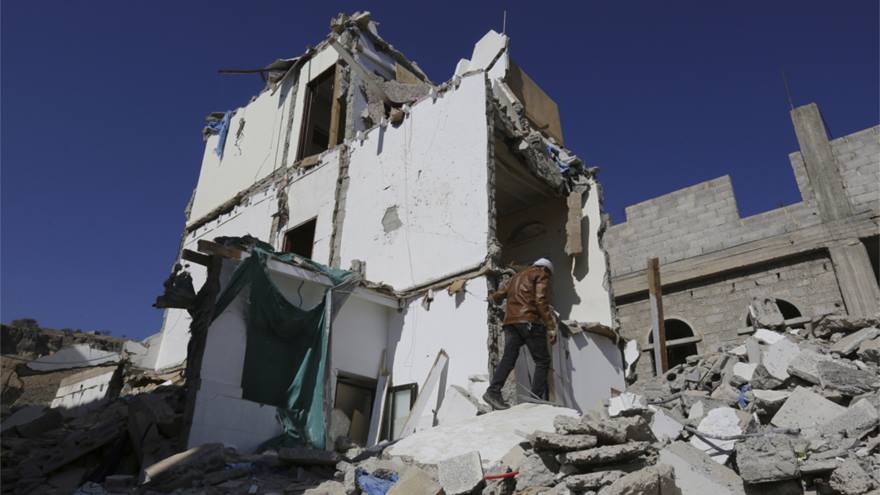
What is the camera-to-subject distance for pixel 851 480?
13.1 feet

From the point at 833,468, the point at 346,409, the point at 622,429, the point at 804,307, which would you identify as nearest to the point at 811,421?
the point at 833,468

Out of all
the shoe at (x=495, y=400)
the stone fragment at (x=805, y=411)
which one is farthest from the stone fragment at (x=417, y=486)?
the stone fragment at (x=805, y=411)

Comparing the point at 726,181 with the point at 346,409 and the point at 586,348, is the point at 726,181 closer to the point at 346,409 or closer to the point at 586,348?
the point at 586,348

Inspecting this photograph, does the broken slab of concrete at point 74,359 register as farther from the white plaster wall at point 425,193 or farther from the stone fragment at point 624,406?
the stone fragment at point 624,406

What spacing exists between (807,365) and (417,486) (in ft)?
14.7

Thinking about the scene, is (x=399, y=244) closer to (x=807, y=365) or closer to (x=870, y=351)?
(x=807, y=365)

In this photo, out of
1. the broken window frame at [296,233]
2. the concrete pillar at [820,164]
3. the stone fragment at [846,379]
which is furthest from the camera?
the concrete pillar at [820,164]

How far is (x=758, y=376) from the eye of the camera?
6414mm

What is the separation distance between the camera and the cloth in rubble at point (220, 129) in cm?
1762

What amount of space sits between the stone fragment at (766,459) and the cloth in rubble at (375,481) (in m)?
2.91

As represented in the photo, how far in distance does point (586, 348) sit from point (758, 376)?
365cm

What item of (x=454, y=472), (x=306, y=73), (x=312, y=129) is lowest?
(x=454, y=472)

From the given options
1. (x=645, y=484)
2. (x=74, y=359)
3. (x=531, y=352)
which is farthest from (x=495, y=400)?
(x=74, y=359)

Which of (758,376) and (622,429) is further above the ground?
(758,376)
